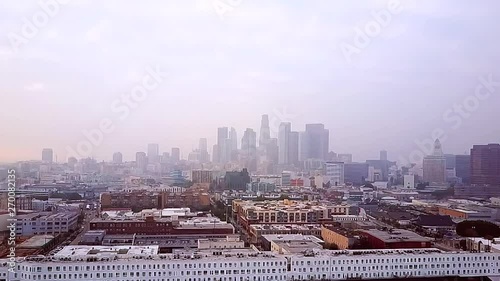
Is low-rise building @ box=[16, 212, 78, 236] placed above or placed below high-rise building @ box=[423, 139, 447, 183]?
below

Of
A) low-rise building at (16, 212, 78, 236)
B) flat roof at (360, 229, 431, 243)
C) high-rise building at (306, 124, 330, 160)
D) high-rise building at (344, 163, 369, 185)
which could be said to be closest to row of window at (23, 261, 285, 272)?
flat roof at (360, 229, 431, 243)

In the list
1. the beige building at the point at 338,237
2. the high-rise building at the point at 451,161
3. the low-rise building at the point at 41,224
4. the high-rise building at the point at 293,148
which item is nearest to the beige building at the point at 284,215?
the beige building at the point at 338,237

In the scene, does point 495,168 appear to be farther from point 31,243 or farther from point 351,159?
point 31,243

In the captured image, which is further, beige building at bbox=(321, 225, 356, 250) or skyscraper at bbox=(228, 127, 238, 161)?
skyscraper at bbox=(228, 127, 238, 161)

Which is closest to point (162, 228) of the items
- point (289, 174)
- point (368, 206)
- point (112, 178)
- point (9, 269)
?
Answer: point (9, 269)

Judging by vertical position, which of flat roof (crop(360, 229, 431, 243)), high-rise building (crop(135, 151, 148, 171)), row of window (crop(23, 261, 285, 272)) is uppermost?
high-rise building (crop(135, 151, 148, 171))

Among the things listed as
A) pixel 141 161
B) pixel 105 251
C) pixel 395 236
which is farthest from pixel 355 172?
pixel 105 251

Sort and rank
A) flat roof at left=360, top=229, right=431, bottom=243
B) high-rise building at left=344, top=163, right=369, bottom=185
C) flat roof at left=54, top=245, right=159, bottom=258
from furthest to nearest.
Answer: high-rise building at left=344, top=163, right=369, bottom=185 < flat roof at left=360, top=229, right=431, bottom=243 < flat roof at left=54, top=245, right=159, bottom=258

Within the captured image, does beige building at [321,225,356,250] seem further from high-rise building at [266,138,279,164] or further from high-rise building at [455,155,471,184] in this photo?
high-rise building at [266,138,279,164]
